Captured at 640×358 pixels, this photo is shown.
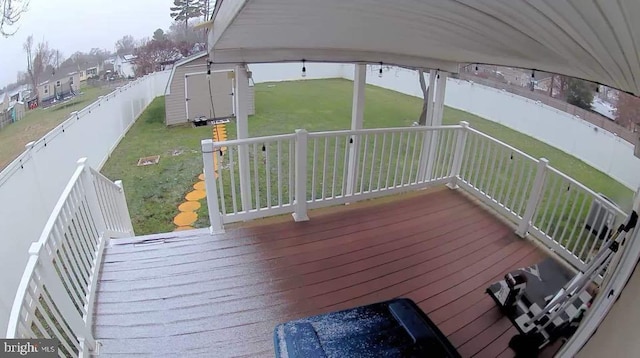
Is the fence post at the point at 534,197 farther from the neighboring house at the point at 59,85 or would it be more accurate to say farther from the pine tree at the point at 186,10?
the neighboring house at the point at 59,85

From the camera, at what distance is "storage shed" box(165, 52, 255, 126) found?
834cm

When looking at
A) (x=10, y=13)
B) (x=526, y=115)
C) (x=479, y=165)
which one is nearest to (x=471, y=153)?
(x=479, y=165)

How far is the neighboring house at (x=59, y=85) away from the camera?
385 cm

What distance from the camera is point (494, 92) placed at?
15.5ft

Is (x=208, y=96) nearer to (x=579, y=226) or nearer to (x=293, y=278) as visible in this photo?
(x=293, y=278)

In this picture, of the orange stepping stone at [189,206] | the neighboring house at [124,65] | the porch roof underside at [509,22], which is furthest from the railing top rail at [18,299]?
the neighboring house at [124,65]

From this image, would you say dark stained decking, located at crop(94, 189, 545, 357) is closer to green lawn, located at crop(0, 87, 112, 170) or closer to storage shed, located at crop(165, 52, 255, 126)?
green lawn, located at crop(0, 87, 112, 170)

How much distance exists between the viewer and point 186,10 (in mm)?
4676

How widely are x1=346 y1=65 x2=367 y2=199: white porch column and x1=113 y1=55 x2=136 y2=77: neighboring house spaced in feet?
13.3

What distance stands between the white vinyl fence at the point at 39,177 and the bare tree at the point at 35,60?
678 mm

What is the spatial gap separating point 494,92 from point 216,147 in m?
3.94

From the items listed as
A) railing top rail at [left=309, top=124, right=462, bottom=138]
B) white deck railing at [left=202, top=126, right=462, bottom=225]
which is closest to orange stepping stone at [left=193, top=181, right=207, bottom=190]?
white deck railing at [left=202, top=126, right=462, bottom=225]

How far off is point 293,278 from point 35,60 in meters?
3.71

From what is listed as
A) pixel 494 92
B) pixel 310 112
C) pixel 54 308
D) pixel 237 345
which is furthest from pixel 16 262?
pixel 494 92
